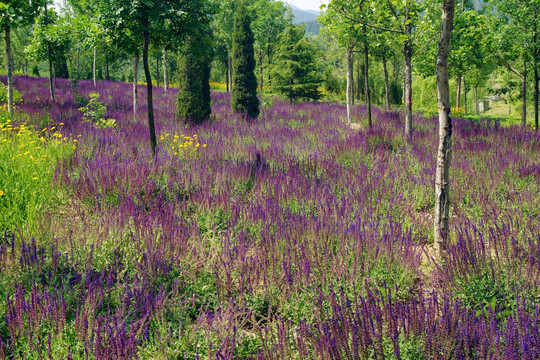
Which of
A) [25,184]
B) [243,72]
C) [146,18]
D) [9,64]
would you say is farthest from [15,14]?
[243,72]

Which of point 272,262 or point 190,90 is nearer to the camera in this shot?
point 272,262

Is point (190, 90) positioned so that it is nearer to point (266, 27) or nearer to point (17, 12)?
point (17, 12)

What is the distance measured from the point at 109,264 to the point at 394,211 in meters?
2.94

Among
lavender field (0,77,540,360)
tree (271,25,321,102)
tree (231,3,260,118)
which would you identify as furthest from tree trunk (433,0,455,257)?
tree (271,25,321,102)

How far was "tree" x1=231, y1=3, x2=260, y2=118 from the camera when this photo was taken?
13.2 meters

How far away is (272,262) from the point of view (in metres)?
2.64

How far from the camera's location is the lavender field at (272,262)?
5.81ft

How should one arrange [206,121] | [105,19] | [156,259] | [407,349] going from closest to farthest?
[407,349]
[156,259]
[105,19]
[206,121]

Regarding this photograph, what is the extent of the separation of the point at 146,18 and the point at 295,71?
50.7ft

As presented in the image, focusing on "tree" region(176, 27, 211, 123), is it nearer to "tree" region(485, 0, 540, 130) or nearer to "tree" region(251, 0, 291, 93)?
"tree" region(485, 0, 540, 130)

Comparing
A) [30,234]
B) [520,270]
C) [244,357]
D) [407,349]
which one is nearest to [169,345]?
[244,357]

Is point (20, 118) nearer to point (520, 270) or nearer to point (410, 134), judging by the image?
point (410, 134)

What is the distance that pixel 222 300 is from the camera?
96.3 inches

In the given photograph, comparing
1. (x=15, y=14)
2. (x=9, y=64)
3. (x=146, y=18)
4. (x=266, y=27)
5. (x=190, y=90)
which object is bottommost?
(x=190, y=90)
